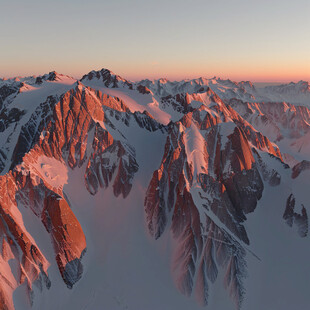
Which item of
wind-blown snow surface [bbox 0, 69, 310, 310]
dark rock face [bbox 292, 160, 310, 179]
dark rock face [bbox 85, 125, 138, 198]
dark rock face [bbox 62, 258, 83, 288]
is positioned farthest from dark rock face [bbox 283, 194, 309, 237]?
dark rock face [bbox 62, 258, 83, 288]

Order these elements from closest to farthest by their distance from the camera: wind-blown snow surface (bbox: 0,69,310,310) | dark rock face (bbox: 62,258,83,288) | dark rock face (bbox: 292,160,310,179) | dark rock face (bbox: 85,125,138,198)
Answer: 1. wind-blown snow surface (bbox: 0,69,310,310)
2. dark rock face (bbox: 62,258,83,288)
3. dark rock face (bbox: 85,125,138,198)
4. dark rock face (bbox: 292,160,310,179)

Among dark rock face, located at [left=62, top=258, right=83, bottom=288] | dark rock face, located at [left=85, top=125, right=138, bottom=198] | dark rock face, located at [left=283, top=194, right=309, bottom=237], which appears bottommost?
dark rock face, located at [left=62, top=258, right=83, bottom=288]

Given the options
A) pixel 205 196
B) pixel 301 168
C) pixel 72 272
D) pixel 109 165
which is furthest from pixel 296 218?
pixel 72 272

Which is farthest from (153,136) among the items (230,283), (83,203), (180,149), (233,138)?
(230,283)

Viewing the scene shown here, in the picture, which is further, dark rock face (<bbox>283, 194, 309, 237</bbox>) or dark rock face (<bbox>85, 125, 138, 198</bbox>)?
dark rock face (<bbox>85, 125, 138, 198</bbox>)

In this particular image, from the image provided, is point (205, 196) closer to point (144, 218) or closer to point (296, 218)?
point (144, 218)

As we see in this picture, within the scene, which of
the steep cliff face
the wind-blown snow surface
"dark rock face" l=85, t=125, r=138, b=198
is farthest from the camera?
"dark rock face" l=85, t=125, r=138, b=198

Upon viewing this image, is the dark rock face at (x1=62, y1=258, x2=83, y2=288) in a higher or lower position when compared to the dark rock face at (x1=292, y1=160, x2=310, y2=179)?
lower

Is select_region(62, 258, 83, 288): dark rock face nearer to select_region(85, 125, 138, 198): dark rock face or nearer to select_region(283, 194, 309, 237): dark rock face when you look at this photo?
select_region(85, 125, 138, 198): dark rock face
